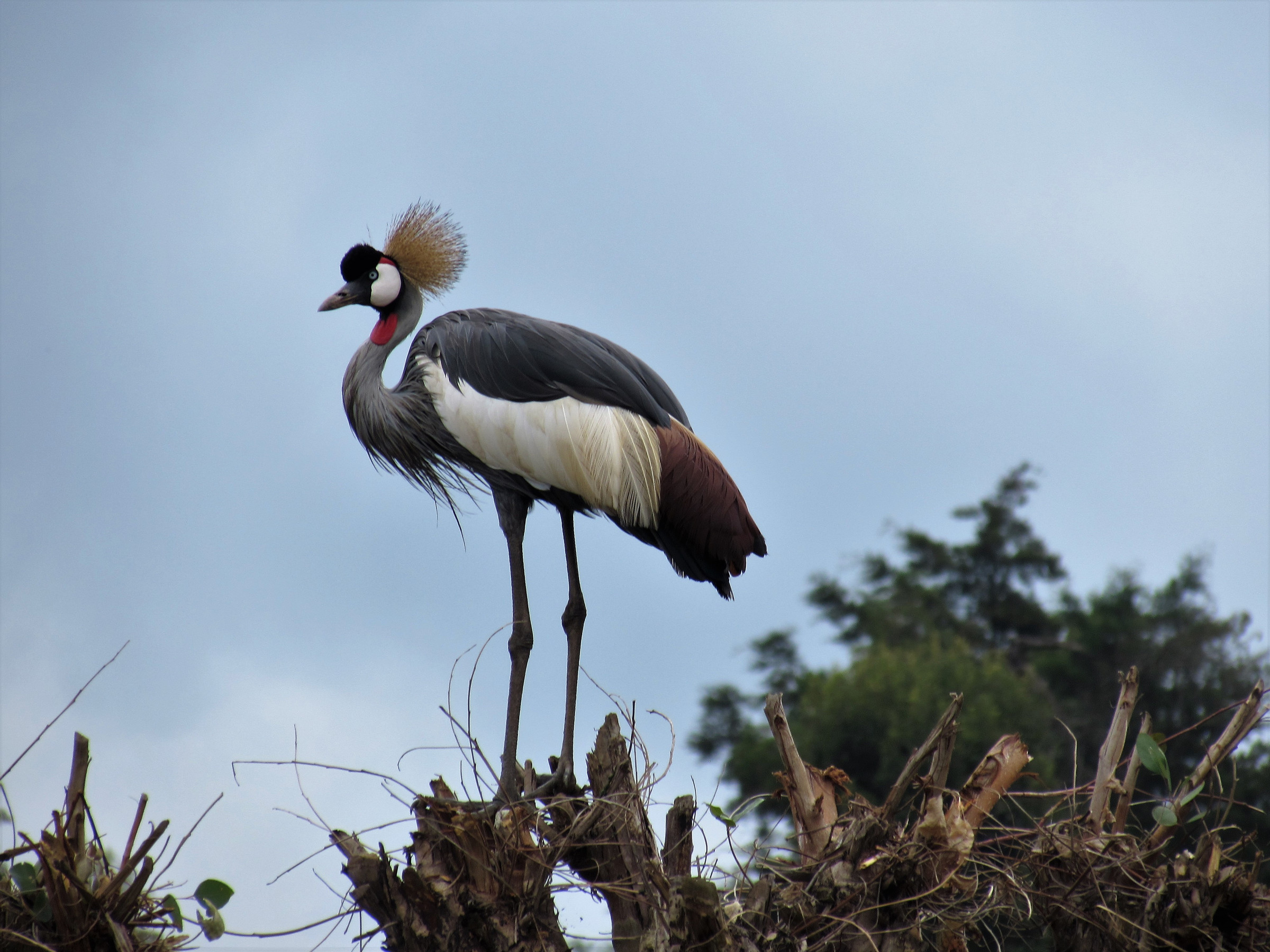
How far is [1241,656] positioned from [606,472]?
72.8ft

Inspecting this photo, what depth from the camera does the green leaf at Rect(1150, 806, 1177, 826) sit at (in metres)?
4.56

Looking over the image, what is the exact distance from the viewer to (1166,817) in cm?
456

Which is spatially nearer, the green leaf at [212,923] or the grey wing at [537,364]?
the green leaf at [212,923]

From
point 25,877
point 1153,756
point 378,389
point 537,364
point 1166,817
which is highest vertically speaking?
point 378,389

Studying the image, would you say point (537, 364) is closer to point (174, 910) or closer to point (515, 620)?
point (515, 620)

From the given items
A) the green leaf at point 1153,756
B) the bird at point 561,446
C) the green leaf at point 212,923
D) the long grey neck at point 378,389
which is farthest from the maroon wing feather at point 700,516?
the green leaf at point 212,923

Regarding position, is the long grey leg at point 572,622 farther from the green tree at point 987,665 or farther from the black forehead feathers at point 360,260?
the green tree at point 987,665

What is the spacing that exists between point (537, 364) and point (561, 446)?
1.17 ft

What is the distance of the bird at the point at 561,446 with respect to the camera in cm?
519

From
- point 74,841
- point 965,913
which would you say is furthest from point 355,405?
point 965,913

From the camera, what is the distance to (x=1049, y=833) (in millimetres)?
4559

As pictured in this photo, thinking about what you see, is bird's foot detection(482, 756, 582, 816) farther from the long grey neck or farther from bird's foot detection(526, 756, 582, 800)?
the long grey neck

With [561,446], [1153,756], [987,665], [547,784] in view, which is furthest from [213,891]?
[987,665]

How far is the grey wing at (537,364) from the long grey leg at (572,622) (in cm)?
54
